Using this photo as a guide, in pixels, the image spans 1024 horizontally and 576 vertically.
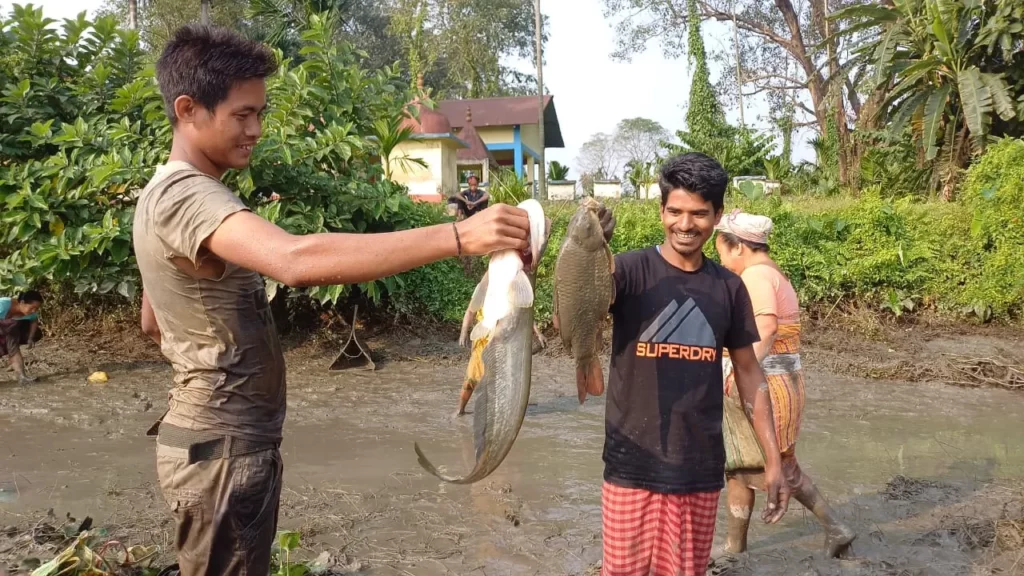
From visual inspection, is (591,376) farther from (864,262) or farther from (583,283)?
(864,262)

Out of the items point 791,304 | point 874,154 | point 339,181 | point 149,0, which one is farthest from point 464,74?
point 791,304

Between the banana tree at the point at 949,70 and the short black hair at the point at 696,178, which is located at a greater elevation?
the banana tree at the point at 949,70

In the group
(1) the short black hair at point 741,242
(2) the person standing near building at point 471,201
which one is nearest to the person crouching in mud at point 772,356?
(1) the short black hair at point 741,242

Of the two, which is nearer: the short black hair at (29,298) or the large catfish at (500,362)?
the large catfish at (500,362)

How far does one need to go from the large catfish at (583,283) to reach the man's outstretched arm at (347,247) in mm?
575

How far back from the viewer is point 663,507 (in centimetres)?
248

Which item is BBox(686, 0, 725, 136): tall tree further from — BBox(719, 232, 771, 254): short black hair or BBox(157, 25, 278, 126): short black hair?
BBox(157, 25, 278, 126): short black hair

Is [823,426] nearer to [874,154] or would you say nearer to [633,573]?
[633,573]

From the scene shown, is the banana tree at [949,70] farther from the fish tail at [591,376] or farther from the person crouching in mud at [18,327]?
the person crouching in mud at [18,327]

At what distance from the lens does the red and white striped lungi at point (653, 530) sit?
246 centimetres

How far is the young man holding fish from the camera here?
166 centimetres

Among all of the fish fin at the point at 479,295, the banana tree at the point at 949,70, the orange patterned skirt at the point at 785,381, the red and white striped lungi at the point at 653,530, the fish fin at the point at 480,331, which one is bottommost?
the red and white striped lungi at the point at 653,530

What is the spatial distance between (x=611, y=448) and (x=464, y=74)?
1248 inches

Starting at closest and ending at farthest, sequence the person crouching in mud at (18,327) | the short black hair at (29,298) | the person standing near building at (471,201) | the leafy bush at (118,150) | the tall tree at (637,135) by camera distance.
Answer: the leafy bush at (118,150), the person crouching in mud at (18,327), the short black hair at (29,298), the person standing near building at (471,201), the tall tree at (637,135)
